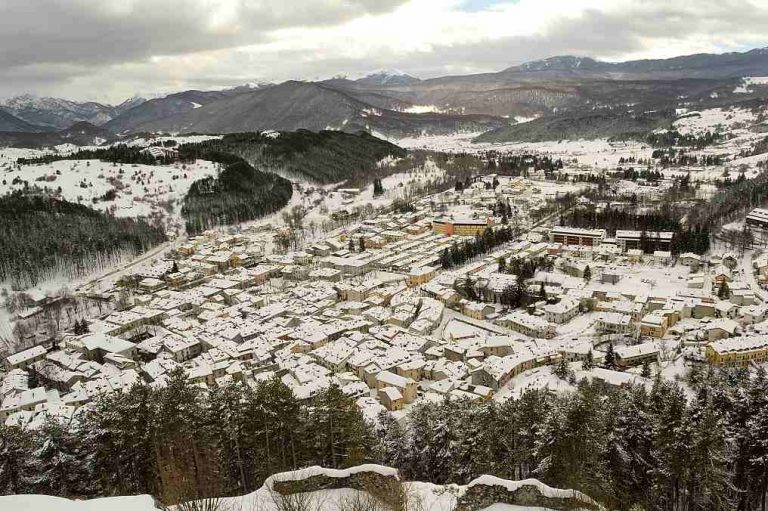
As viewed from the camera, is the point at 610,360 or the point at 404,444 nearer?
the point at 404,444

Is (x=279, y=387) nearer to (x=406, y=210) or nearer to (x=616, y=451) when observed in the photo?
(x=616, y=451)

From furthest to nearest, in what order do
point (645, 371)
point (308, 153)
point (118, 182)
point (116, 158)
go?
point (308, 153)
point (116, 158)
point (118, 182)
point (645, 371)

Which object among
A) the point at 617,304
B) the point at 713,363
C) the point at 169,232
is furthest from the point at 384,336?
the point at 169,232

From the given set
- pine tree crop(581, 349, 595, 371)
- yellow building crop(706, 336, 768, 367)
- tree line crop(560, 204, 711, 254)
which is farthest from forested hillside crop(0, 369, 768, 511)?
tree line crop(560, 204, 711, 254)

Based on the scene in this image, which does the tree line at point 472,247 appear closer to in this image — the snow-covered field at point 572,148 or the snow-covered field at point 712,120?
the snow-covered field at point 572,148

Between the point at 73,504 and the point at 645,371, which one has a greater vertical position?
the point at 73,504

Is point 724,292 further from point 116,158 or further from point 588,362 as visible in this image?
point 116,158

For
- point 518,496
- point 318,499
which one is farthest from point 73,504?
point 518,496

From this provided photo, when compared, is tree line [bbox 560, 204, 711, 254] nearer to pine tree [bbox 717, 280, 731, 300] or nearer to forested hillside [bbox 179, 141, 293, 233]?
pine tree [bbox 717, 280, 731, 300]
